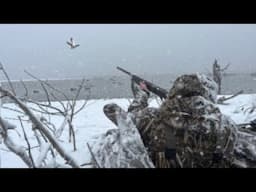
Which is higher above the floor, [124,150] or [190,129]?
[124,150]

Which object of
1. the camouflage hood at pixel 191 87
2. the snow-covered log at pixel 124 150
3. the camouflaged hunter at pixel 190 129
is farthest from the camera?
the camouflage hood at pixel 191 87

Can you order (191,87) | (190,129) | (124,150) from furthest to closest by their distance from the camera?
(191,87), (190,129), (124,150)

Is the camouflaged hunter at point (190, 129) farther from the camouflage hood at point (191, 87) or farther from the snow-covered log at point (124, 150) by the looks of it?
the snow-covered log at point (124, 150)

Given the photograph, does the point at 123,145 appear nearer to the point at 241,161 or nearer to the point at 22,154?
the point at 22,154

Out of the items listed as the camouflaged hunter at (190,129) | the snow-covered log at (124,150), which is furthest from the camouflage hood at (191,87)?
the snow-covered log at (124,150)

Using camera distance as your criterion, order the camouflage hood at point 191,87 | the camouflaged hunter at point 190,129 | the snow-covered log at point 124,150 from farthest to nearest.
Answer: the camouflage hood at point 191,87
the camouflaged hunter at point 190,129
the snow-covered log at point 124,150

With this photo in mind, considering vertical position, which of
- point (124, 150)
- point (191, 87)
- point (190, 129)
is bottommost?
point (190, 129)

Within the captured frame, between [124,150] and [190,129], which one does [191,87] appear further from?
[124,150]

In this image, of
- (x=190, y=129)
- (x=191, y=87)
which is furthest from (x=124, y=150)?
(x=191, y=87)

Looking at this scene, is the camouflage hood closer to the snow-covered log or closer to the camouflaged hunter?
the camouflaged hunter

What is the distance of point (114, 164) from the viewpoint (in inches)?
81.0

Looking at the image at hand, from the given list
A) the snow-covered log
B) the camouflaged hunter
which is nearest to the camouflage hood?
the camouflaged hunter

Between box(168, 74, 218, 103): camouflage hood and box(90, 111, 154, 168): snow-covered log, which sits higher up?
box(168, 74, 218, 103): camouflage hood
